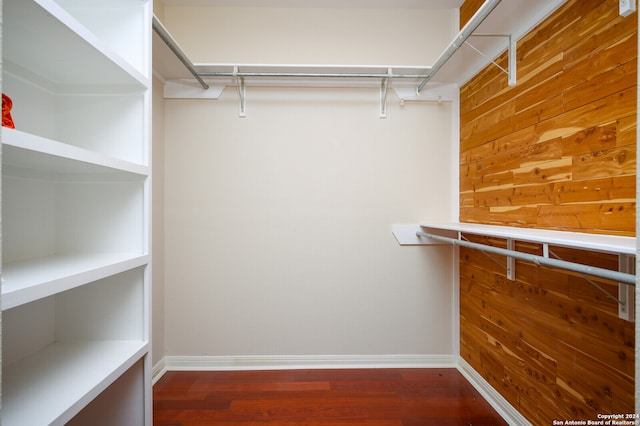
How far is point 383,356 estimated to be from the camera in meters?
2.19

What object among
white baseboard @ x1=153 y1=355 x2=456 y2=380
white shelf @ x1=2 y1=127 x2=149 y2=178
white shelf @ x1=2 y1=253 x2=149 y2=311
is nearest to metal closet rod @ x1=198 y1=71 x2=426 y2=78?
white shelf @ x1=2 y1=127 x2=149 y2=178

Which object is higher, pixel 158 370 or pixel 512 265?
pixel 512 265

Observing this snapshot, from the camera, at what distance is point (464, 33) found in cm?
151

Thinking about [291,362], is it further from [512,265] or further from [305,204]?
[512,265]

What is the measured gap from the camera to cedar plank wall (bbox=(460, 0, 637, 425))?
3.57 ft

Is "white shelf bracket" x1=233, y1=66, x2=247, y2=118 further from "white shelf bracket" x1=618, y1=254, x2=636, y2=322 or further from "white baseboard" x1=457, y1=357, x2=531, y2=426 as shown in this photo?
"white baseboard" x1=457, y1=357, x2=531, y2=426

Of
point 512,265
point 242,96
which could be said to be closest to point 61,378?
point 242,96

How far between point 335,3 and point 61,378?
2534 mm

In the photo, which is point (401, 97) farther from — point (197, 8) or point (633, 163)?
point (197, 8)

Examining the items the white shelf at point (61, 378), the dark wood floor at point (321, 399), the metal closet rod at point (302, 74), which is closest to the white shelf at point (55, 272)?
the white shelf at point (61, 378)

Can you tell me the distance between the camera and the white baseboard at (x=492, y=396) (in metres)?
1.60

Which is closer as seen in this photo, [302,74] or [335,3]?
[302,74]

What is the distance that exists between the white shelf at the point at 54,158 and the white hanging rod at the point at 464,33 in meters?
1.62

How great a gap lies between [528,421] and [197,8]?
3.23 metres
